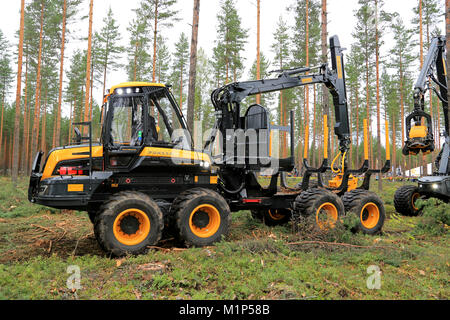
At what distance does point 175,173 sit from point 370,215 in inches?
198

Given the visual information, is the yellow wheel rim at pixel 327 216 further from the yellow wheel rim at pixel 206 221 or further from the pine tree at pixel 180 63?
the pine tree at pixel 180 63

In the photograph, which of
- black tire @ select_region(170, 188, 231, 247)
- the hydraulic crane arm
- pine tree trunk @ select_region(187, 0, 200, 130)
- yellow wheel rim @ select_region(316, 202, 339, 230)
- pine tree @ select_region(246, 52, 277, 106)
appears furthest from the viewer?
pine tree @ select_region(246, 52, 277, 106)

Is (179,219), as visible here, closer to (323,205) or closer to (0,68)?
(323,205)

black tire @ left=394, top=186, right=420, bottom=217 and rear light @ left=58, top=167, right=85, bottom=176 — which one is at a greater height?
rear light @ left=58, top=167, right=85, bottom=176

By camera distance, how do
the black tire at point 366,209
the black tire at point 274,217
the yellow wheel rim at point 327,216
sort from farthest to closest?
the black tire at point 274,217, the black tire at point 366,209, the yellow wheel rim at point 327,216

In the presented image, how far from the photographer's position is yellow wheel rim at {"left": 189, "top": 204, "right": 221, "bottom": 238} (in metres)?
6.02

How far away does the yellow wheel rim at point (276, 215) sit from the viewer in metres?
8.43

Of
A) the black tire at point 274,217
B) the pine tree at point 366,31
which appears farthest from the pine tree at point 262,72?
the black tire at point 274,217

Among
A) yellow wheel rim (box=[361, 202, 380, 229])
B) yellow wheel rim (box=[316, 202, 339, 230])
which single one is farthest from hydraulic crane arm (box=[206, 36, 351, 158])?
yellow wheel rim (box=[316, 202, 339, 230])

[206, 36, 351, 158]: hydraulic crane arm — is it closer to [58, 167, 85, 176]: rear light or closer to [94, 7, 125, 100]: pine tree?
[58, 167, 85, 176]: rear light

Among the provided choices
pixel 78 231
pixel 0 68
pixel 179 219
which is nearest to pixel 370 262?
pixel 179 219

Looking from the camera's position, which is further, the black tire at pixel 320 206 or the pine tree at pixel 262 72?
the pine tree at pixel 262 72

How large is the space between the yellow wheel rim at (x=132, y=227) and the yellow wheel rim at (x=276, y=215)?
406cm
